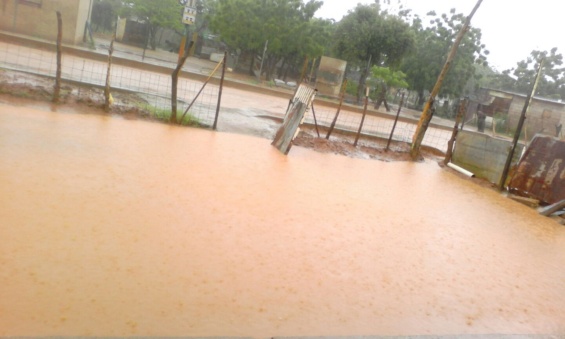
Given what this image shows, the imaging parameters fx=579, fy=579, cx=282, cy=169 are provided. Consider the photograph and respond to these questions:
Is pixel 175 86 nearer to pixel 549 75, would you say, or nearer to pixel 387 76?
pixel 387 76

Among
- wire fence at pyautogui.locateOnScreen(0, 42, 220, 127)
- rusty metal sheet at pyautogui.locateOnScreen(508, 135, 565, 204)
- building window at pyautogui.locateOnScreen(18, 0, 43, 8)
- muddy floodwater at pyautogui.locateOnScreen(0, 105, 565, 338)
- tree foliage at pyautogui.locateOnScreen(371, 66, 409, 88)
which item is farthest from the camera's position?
tree foliage at pyautogui.locateOnScreen(371, 66, 409, 88)

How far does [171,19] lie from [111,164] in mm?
27057

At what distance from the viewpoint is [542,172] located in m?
11.0

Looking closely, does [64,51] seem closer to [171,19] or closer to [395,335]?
[171,19]

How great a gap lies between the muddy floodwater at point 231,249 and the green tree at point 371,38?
73.3ft

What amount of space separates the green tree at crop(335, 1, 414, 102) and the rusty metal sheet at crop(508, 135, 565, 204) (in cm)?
1922

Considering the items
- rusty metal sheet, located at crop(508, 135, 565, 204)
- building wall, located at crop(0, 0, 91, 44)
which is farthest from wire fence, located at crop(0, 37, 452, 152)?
rusty metal sheet, located at crop(508, 135, 565, 204)

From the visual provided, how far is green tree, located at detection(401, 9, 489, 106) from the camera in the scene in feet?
123

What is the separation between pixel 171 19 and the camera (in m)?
32.8

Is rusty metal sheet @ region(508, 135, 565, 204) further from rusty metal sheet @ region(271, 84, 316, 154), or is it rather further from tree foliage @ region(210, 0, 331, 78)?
tree foliage @ region(210, 0, 331, 78)

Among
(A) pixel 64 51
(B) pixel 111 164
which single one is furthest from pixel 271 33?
(B) pixel 111 164

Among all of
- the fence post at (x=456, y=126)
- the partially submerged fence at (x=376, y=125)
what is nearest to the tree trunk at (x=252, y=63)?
the partially submerged fence at (x=376, y=125)

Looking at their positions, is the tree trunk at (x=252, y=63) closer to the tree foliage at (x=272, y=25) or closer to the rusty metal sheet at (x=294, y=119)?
the tree foliage at (x=272, y=25)

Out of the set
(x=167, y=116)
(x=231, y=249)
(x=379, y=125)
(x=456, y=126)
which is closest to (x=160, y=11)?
(x=379, y=125)
